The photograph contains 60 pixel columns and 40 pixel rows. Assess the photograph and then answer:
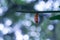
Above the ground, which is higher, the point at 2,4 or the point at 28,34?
the point at 2,4

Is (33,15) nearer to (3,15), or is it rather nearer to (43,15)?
(43,15)

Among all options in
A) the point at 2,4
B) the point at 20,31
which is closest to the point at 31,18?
the point at 20,31

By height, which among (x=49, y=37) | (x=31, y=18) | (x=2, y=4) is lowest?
(x=49, y=37)

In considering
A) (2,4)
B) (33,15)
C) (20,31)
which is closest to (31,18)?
(33,15)

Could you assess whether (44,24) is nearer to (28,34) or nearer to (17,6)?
(28,34)

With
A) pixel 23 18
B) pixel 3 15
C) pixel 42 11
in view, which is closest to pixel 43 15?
pixel 42 11

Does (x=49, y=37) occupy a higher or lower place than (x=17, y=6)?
lower
